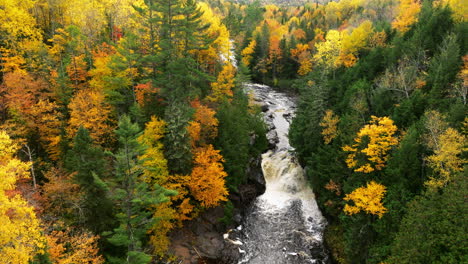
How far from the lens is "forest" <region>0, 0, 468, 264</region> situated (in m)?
22.8

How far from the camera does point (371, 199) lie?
28.8m

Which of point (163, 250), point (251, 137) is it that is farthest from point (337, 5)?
point (163, 250)

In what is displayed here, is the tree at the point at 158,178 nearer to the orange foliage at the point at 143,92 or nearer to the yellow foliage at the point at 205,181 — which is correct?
the yellow foliage at the point at 205,181

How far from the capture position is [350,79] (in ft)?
163

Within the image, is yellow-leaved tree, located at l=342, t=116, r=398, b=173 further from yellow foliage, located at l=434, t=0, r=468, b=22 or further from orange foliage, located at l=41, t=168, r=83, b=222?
yellow foliage, located at l=434, t=0, r=468, b=22

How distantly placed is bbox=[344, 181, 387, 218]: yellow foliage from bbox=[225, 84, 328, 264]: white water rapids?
838cm

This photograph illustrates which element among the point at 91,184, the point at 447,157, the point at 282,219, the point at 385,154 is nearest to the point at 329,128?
the point at 385,154

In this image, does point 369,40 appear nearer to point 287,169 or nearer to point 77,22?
point 287,169

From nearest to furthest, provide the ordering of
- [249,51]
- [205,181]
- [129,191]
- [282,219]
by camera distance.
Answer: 1. [129,191]
2. [205,181]
3. [282,219]
4. [249,51]

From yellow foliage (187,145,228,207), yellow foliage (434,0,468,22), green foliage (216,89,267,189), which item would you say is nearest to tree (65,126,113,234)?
yellow foliage (187,145,228,207)

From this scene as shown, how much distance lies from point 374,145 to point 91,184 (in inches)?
1078

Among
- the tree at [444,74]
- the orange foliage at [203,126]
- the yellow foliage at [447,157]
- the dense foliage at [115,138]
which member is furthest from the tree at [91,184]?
the tree at [444,74]

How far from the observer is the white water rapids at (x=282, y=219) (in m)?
33.4

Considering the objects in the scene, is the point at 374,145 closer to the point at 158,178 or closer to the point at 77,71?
the point at 158,178
